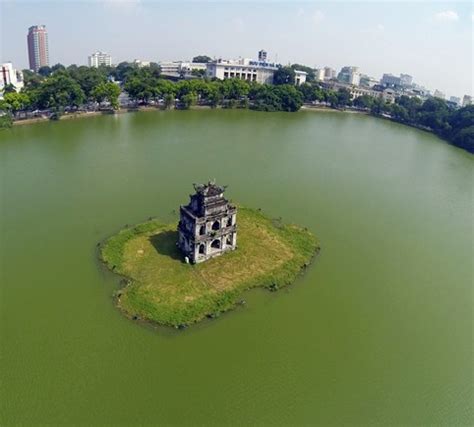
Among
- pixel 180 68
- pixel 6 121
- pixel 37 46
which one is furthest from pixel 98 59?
pixel 6 121

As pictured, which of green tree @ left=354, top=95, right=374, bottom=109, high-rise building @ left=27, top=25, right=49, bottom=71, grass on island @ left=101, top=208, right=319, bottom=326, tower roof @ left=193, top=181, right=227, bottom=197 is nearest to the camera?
grass on island @ left=101, top=208, right=319, bottom=326

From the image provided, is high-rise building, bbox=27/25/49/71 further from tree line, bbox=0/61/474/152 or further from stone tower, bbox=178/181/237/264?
stone tower, bbox=178/181/237/264

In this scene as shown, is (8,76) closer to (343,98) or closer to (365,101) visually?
(343,98)

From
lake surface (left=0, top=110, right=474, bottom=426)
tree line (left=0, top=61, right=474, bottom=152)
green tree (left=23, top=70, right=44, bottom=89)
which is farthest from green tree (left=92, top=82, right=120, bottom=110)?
lake surface (left=0, top=110, right=474, bottom=426)

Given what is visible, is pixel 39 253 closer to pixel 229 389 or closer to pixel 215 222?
pixel 215 222

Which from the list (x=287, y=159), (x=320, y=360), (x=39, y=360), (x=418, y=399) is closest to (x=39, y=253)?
(x=39, y=360)

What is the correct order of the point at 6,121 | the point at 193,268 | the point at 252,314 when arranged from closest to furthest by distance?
the point at 252,314 < the point at 193,268 < the point at 6,121

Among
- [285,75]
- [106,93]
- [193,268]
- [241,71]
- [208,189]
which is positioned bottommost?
[193,268]

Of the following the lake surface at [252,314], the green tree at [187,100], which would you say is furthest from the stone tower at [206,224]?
the green tree at [187,100]
